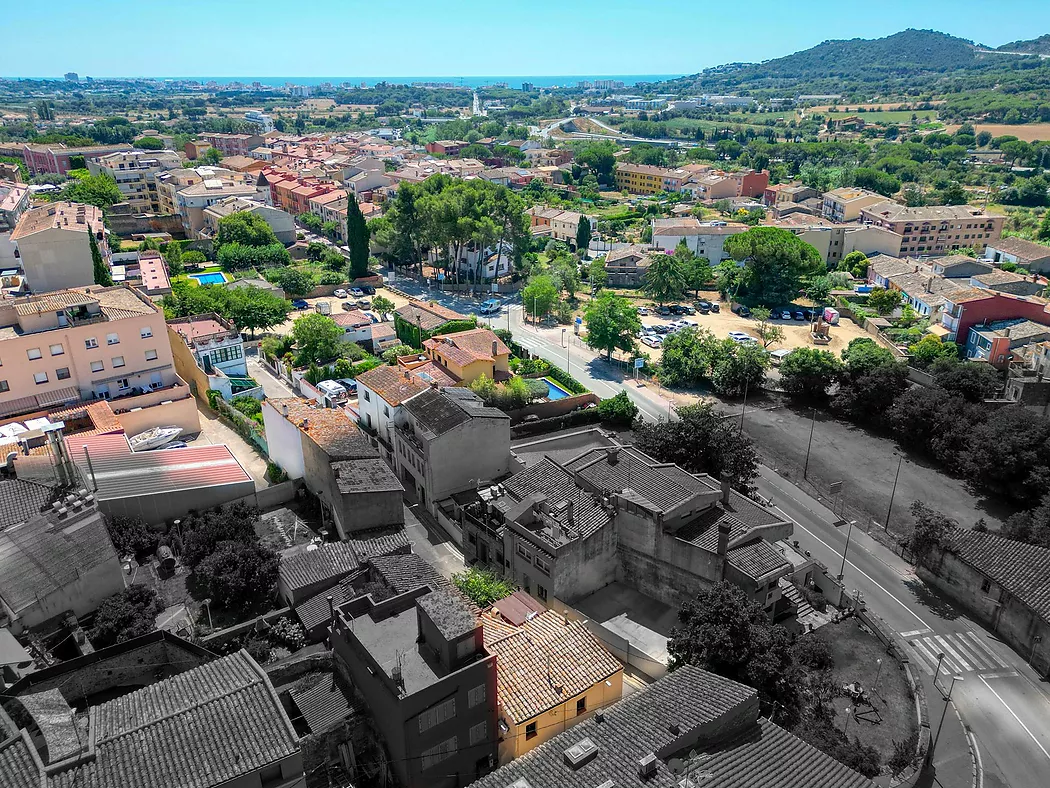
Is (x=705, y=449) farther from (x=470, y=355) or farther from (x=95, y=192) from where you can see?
(x=95, y=192)

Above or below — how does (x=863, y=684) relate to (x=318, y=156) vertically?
below

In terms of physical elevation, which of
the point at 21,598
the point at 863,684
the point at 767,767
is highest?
the point at 21,598

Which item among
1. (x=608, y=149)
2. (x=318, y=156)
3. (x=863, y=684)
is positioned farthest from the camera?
(x=608, y=149)

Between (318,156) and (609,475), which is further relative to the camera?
(318,156)

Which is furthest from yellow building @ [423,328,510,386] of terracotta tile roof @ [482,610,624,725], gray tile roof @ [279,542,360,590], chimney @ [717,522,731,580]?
terracotta tile roof @ [482,610,624,725]

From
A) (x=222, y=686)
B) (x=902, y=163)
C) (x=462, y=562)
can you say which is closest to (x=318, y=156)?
(x=902, y=163)

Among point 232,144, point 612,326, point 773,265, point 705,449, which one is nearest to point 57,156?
point 232,144

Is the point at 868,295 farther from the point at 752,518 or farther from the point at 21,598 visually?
the point at 21,598

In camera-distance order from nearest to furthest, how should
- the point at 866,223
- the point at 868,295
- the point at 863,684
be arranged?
the point at 863,684 < the point at 868,295 < the point at 866,223
